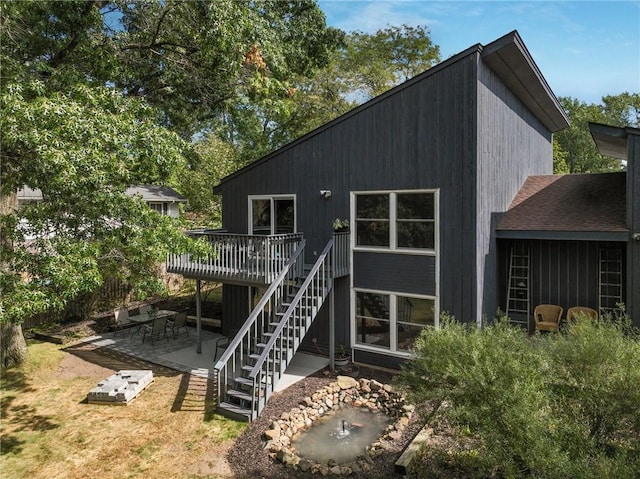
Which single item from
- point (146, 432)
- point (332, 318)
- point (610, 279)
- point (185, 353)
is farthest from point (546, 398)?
point (185, 353)

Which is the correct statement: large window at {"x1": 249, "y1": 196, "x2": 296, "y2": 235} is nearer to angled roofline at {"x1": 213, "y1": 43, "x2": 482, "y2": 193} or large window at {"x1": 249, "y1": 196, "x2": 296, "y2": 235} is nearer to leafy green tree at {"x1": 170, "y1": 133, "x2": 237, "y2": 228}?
angled roofline at {"x1": 213, "y1": 43, "x2": 482, "y2": 193}

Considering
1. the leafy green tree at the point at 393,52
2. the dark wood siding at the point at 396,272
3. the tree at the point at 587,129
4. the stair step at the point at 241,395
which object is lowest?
the stair step at the point at 241,395

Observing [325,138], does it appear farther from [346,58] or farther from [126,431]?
[346,58]

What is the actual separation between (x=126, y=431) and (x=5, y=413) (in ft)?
9.55

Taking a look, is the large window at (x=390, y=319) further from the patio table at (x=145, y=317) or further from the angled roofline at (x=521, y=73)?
the patio table at (x=145, y=317)

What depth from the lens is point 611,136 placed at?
32.5ft

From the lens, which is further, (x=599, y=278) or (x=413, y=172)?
(x=599, y=278)

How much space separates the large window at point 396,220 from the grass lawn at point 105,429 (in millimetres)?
5257

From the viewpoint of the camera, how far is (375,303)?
10609 mm

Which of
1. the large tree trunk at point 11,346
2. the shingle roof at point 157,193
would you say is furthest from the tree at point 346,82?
the large tree trunk at point 11,346

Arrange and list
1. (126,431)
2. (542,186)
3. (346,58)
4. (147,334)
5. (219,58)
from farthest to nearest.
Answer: (346,58), (147,334), (542,186), (219,58), (126,431)

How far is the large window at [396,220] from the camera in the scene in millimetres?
9773

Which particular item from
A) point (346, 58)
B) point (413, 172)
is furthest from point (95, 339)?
point (346, 58)

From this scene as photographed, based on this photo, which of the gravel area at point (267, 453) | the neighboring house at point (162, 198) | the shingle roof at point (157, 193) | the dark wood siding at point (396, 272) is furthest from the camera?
the neighboring house at point (162, 198)
